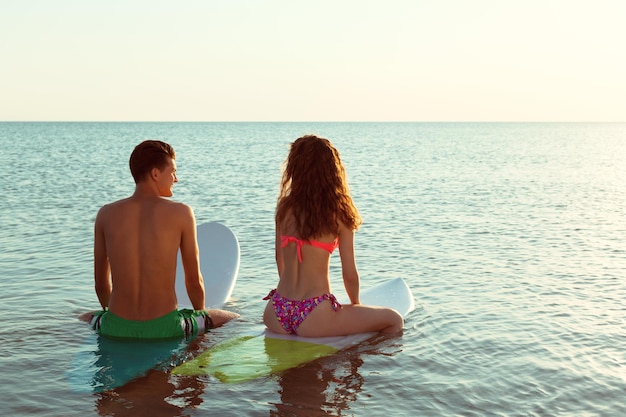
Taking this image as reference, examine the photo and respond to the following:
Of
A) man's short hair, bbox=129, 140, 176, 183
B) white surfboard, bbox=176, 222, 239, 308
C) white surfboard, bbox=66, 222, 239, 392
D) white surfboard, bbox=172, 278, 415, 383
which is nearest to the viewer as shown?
white surfboard, bbox=66, 222, 239, 392

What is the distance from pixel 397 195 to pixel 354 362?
14.9 meters

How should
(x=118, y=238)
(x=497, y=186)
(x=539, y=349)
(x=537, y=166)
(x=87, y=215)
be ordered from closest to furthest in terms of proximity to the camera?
1. (x=118, y=238)
2. (x=539, y=349)
3. (x=87, y=215)
4. (x=497, y=186)
5. (x=537, y=166)

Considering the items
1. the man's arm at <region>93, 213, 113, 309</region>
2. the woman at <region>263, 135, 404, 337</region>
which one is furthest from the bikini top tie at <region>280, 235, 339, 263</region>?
the man's arm at <region>93, 213, 113, 309</region>

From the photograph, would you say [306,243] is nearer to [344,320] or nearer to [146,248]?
[344,320]

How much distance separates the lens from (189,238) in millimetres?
5301

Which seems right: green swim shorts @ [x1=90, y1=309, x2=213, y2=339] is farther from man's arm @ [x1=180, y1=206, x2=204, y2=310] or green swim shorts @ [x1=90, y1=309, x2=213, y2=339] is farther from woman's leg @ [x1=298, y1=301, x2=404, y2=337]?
woman's leg @ [x1=298, y1=301, x2=404, y2=337]

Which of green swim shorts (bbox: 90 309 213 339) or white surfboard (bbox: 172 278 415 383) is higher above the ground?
green swim shorts (bbox: 90 309 213 339)

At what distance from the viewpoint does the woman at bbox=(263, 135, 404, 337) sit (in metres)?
5.19

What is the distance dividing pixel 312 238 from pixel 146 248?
1.13 m

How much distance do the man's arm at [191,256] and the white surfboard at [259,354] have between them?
1.42ft

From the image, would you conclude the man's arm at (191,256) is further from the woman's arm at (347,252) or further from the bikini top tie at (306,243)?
the woman's arm at (347,252)

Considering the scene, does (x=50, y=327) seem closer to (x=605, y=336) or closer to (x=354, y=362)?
(x=354, y=362)

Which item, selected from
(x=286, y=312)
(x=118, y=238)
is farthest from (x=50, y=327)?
(x=286, y=312)

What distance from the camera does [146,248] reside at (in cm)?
518
